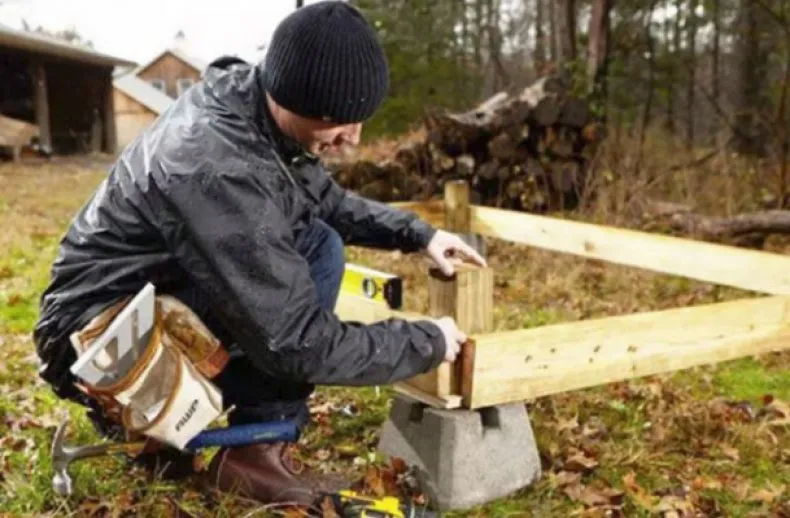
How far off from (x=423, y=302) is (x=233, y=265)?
2.61 m

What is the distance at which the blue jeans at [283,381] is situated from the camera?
7.01 ft

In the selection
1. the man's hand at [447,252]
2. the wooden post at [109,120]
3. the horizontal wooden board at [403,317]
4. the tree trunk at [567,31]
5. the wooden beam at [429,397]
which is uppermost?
the tree trunk at [567,31]

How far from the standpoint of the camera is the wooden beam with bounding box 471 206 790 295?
3293mm

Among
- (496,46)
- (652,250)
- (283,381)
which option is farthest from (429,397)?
(496,46)

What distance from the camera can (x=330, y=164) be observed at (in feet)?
22.1

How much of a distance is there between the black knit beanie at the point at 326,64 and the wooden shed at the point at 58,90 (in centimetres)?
405

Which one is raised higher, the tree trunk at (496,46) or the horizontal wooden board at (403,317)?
the tree trunk at (496,46)

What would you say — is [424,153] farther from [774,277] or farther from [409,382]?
[409,382]

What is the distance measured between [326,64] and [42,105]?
4.73 meters

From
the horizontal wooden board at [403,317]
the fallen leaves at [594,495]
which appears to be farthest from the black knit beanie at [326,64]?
the fallen leaves at [594,495]

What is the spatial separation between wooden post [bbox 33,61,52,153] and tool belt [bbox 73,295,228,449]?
4060 millimetres

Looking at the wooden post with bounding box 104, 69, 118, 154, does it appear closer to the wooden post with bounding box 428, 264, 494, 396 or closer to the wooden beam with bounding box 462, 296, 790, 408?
the wooden post with bounding box 428, 264, 494, 396

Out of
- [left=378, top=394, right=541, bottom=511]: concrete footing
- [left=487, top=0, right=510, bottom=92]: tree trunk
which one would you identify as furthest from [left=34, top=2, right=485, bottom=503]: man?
[left=487, top=0, right=510, bottom=92]: tree trunk

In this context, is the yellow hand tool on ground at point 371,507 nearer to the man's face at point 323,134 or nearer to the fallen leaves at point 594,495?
the fallen leaves at point 594,495
